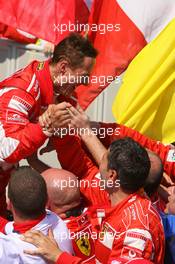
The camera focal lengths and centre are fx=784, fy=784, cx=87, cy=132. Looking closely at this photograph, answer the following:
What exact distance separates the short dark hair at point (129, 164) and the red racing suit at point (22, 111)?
63 centimetres

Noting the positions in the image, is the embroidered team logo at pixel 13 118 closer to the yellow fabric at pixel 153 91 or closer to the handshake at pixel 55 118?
the handshake at pixel 55 118

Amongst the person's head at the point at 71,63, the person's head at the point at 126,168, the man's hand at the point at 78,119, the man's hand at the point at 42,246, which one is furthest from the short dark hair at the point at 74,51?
the man's hand at the point at 42,246

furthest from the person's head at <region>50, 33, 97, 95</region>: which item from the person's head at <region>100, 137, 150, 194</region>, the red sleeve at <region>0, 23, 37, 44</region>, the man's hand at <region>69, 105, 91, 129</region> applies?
the red sleeve at <region>0, 23, 37, 44</region>

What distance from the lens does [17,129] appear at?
149 inches

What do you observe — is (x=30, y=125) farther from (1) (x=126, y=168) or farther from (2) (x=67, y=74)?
(1) (x=126, y=168)

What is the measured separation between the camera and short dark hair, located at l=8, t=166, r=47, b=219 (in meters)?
3.18

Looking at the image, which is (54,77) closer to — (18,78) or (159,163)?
(18,78)

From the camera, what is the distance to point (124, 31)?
15.2ft

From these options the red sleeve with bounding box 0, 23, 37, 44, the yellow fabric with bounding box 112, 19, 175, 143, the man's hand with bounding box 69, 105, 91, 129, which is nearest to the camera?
the man's hand with bounding box 69, 105, 91, 129

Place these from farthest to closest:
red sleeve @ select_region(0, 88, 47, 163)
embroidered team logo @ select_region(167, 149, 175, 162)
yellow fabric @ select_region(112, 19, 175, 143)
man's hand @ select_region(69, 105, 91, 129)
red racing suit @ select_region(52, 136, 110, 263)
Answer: yellow fabric @ select_region(112, 19, 175, 143), embroidered team logo @ select_region(167, 149, 175, 162), man's hand @ select_region(69, 105, 91, 129), red sleeve @ select_region(0, 88, 47, 163), red racing suit @ select_region(52, 136, 110, 263)

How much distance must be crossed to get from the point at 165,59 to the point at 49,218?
62.6 inches

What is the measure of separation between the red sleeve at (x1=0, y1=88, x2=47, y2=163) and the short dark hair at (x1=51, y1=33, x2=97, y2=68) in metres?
0.30
